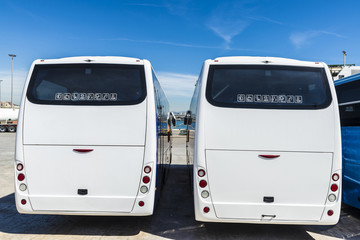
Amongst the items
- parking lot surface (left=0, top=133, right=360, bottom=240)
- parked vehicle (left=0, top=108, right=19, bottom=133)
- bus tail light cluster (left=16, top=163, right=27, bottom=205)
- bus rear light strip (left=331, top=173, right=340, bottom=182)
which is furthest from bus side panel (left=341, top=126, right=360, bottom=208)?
parked vehicle (left=0, top=108, right=19, bottom=133)

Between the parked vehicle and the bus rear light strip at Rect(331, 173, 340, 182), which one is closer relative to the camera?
the bus rear light strip at Rect(331, 173, 340, 182)

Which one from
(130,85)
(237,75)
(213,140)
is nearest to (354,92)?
(237,75)

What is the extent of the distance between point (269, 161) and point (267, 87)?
3.89 ft

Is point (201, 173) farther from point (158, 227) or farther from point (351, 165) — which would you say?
point (351, 165)

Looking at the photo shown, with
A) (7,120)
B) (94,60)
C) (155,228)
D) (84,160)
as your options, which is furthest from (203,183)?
(7,120)

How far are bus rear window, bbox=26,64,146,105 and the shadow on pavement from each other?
2.28 meters

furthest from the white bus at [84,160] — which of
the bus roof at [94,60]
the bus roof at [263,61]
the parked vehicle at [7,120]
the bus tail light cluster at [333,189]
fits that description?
the parked vehicle at [7,120]

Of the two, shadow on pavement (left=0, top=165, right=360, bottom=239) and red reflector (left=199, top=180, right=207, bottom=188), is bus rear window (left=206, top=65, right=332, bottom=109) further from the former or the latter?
shadow on pavement (left=0, top=165, right=360, bottom=239)

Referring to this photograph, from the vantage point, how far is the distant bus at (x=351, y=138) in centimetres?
575

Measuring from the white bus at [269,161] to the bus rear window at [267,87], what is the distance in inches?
0.9

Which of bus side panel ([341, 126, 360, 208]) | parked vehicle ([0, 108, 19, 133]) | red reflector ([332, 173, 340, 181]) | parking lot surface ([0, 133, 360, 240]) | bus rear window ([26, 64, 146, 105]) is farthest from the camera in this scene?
parked vehicle ([0, 108, 19, 133])

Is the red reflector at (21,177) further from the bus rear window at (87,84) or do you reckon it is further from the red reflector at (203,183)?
the red reflector at (203,183)

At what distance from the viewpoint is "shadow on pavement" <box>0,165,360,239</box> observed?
5.09 metres

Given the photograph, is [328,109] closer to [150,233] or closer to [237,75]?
[237,75]
